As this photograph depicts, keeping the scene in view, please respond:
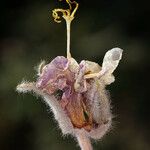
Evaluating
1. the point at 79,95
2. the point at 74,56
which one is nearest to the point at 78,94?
the point at 79,95

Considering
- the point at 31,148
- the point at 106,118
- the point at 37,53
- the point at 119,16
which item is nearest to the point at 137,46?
the point at 119,16

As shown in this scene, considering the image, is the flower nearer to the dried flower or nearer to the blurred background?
the dried flower

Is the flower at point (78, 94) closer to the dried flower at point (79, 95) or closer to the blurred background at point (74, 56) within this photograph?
the dried flower at point (79, 95)

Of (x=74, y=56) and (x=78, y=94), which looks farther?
(x=74, y=56)

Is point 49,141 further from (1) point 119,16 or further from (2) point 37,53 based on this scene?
(1) point 119,16

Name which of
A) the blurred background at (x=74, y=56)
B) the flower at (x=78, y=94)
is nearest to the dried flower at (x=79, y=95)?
the flower at (x=78, y=94)

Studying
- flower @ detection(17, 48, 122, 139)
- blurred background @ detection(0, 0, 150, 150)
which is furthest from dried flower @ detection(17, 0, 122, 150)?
blurred background @ detection(0, 0, 150, 150)

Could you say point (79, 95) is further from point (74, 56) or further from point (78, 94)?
point (74, 56)
